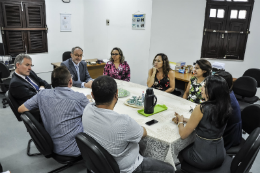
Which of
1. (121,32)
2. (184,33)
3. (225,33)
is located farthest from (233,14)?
(121,32)

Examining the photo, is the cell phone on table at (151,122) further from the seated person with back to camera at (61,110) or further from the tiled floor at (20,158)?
the tiled floor at (20,158)

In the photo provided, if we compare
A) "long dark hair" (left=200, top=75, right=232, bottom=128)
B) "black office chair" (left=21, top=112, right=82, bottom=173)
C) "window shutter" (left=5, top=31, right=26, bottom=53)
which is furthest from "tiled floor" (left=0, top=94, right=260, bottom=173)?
"window shutter" (left=5, top=31, right=26, bottom=53)

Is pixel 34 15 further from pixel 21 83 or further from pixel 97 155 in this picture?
pixel 97 155

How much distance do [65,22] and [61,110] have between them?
14.2 feet

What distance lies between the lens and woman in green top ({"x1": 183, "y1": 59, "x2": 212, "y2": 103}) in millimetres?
2465

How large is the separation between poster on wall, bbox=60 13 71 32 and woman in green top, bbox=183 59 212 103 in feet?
13.2

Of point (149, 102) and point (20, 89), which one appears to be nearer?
point (149, 102)

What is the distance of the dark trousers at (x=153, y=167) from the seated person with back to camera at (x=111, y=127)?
0.26 feet

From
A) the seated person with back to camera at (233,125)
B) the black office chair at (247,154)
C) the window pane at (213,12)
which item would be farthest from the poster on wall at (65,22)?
the black office chair at (247,154)

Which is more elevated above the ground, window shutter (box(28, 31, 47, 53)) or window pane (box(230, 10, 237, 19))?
window pane (box(230, 10, 237, 19))

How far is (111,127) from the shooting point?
1.23m

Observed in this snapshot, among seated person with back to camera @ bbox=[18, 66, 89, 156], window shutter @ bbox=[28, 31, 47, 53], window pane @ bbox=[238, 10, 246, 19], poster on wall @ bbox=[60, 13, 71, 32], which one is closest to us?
seated person with back to camera @ bbox=[18, 66, 89, 156]

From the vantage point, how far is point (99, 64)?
15.8ft

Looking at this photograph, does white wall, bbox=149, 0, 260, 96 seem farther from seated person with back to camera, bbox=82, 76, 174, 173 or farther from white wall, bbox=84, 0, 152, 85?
seated person with back to camera, bbox=82, 76, 174, 173
